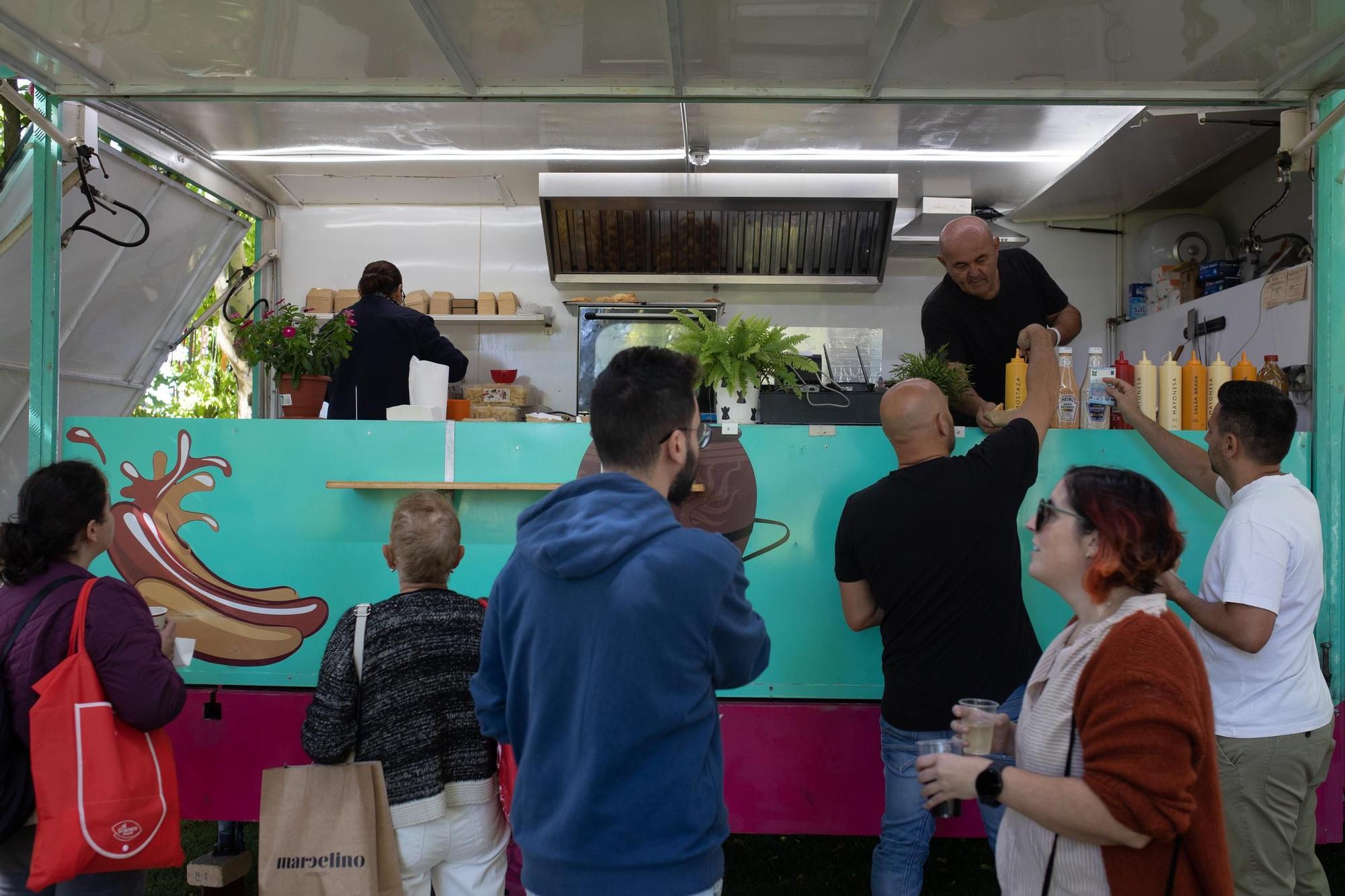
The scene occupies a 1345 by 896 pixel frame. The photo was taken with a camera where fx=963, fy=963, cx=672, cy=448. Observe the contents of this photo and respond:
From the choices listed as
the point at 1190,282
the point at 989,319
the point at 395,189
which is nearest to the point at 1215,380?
the point at 989,319

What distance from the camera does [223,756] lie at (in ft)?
10.6

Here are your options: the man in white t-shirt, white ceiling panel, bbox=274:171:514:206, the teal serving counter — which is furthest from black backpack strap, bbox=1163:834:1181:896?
white ceiling panel, bbox=274:171:514:206

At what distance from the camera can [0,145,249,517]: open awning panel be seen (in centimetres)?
383

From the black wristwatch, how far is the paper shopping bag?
4.55 ft

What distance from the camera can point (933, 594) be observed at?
2484 millimetres

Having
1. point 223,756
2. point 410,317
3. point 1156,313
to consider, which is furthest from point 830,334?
point 223,756

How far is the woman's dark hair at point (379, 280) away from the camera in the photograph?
4480 millimetres

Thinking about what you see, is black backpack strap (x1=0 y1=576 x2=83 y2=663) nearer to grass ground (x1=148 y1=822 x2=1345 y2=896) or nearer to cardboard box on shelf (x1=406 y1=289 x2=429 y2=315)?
grass ground (x1=148 y1=822 x2=1345 y2=896)

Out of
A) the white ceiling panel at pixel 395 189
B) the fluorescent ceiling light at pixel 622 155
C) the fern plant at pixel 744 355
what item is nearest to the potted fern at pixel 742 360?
the fern plant at pixel 744 355

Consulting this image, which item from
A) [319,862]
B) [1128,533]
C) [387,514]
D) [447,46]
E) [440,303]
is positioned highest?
[447,46]

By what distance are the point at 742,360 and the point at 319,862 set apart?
6.62 ft

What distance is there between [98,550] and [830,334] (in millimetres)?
5426

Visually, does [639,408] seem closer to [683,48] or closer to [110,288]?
[683,48]

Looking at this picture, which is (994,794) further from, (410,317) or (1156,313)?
(1156,313)
